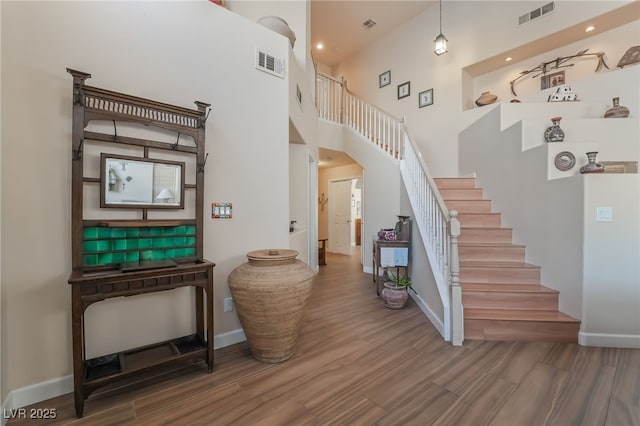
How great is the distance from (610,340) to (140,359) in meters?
3.91

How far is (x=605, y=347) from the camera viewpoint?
2459 millimetres

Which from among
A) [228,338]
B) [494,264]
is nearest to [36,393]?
[228,338]

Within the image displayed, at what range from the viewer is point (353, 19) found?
611 cm

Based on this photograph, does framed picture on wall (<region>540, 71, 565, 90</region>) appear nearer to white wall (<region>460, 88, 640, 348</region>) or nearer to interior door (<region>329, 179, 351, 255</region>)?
white wall (<region>460, 88, 640, 348</region>)

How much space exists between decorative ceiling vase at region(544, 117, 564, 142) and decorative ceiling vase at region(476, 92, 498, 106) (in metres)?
2.01

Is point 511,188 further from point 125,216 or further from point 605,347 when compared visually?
point 125,216

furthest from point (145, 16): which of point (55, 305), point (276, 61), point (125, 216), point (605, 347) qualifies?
point (605, 347)

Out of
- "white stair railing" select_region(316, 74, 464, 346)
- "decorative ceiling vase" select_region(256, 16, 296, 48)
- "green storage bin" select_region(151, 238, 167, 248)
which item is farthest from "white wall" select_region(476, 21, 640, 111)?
"green storage bin" select_region(151, 238, 167, 248)

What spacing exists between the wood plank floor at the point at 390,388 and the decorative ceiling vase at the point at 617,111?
8.61 ft

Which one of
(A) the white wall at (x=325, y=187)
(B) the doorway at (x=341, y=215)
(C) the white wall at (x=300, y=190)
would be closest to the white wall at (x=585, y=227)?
(C) the white wall at (x=300, y=190)

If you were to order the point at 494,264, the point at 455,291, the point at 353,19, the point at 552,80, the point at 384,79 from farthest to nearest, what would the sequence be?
the point at 384,79 → the point at 353,19 → the point at 552,80 → the point at 494,264 → the point at 455,291

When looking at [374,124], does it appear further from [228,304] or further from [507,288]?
[228,304]

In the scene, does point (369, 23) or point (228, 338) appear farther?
point (369, 23)

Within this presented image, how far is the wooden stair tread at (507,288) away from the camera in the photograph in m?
2.87
